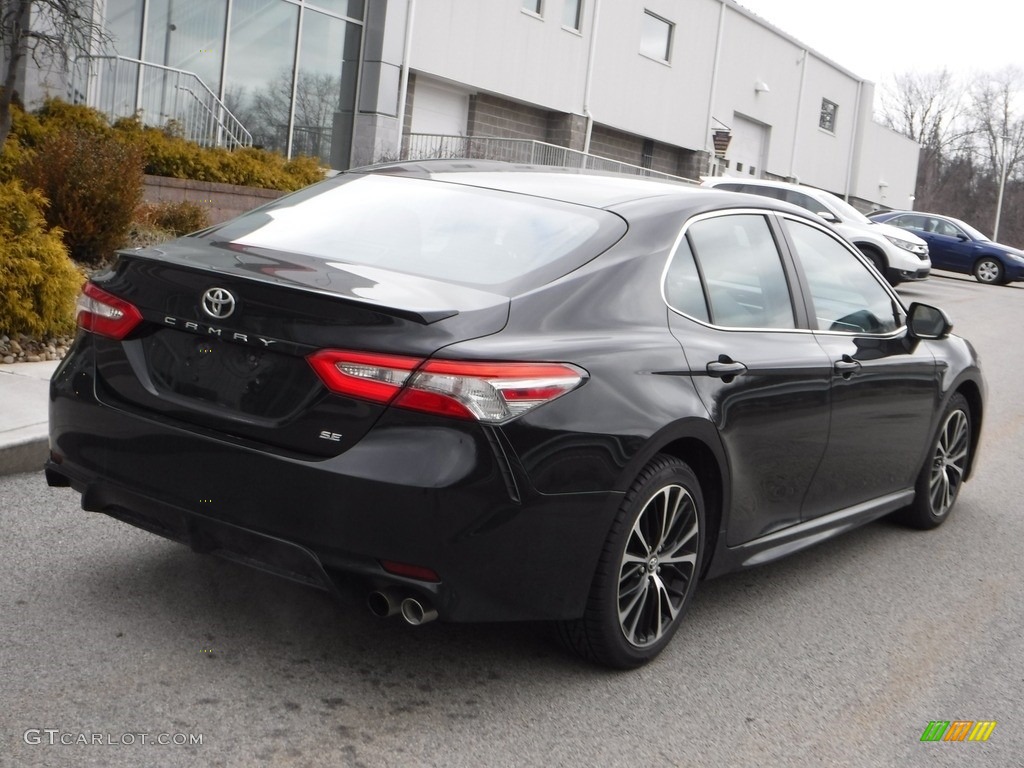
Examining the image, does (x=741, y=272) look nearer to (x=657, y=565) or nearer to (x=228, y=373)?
(x=657, y=565)

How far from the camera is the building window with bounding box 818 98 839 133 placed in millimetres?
44375

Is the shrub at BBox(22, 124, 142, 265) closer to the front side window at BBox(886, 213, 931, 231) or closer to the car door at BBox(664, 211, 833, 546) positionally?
the car door at BBox(664, 211, 833, 546)

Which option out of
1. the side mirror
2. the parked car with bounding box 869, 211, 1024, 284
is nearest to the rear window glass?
the side mirror

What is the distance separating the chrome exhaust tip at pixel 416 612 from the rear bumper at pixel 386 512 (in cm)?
4

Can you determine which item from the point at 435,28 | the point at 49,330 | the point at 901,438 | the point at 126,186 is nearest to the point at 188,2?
the point at 435,28

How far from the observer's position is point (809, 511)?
4.92 metres

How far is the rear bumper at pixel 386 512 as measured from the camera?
10.9 ft

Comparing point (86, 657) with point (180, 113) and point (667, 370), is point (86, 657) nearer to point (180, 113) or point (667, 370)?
point (667, 370)

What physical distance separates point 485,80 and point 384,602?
2371cm

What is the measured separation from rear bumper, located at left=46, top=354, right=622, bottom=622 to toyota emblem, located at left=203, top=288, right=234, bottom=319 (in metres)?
0.35

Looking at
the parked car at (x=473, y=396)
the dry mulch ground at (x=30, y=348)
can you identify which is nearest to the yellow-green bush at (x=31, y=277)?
the dry mulch ground at (x=30, y=348)

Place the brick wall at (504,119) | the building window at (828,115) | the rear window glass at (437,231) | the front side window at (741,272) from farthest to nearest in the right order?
the building window at (828,115)
the brick wall at (504,119)
the front side window at (741,272)
the rear window glass at (437,231)

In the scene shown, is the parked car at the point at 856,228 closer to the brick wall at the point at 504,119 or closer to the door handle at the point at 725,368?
the brick wall at the point at 504,119

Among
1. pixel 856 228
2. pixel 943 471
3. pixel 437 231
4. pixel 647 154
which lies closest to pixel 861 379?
pixel 943 471
